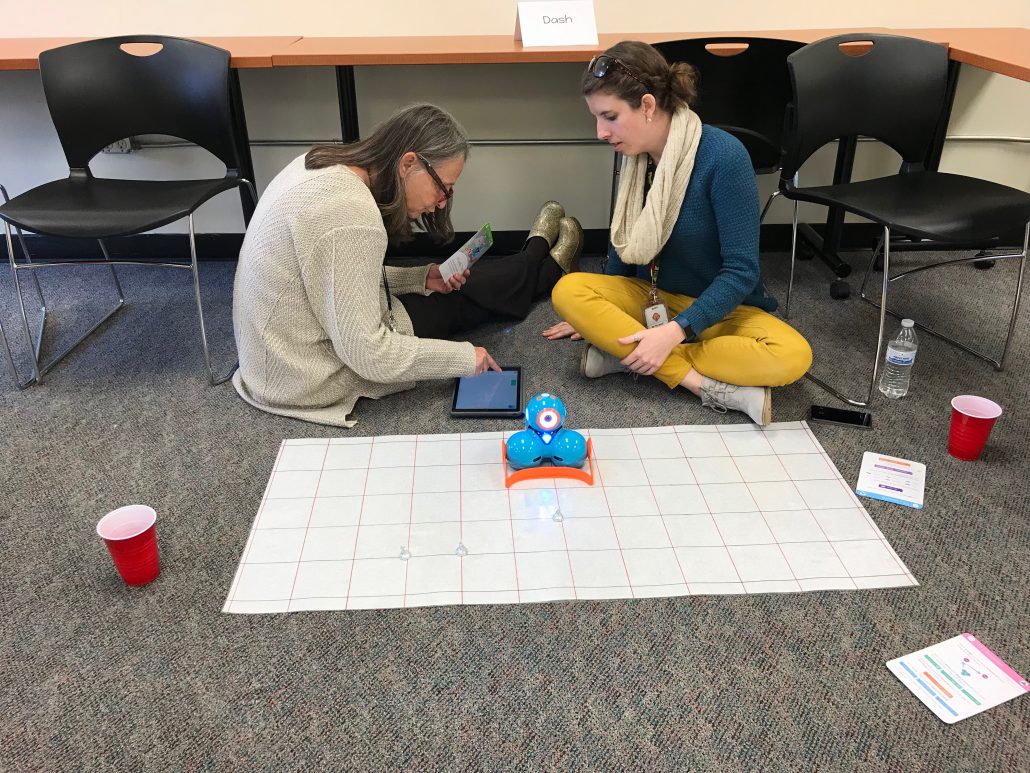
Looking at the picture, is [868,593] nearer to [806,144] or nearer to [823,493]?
[823,493]

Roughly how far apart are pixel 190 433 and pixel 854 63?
→ 74.7 inches

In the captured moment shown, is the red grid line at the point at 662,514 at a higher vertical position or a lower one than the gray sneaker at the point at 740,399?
lower

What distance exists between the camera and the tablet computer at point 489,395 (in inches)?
73.6

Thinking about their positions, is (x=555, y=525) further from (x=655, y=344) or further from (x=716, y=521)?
(x=655, y=344)

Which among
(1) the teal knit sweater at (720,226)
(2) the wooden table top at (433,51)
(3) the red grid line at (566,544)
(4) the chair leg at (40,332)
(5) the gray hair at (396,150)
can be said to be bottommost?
(3) the red grid line at (566,544)

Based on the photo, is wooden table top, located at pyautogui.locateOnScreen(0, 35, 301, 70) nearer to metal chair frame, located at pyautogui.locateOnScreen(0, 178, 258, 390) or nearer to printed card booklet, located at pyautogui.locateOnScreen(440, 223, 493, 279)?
metal chair frame, located at pyautogui.locateOnScreen(0, 178, 258, 390)

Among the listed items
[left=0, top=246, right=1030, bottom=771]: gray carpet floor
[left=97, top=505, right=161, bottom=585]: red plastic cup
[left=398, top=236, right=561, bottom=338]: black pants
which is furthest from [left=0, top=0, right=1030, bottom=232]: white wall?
[left=97, top=505, right=161, bottom=585]: red plastic cup

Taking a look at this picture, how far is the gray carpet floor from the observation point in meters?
1.12

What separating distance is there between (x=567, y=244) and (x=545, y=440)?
111 centimetres

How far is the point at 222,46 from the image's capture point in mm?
2328

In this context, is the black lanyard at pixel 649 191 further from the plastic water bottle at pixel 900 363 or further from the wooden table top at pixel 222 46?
the wooden table top at pixel 222 46

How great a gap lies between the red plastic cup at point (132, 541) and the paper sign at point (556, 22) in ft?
5.52

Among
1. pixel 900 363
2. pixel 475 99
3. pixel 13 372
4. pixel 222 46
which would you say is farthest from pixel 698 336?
pixel 13 372

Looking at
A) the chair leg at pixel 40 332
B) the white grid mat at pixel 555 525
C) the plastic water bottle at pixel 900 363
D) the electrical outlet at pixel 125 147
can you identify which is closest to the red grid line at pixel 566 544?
the white grid mat at pixel 555 525
